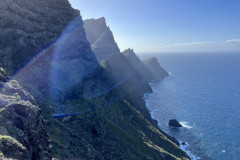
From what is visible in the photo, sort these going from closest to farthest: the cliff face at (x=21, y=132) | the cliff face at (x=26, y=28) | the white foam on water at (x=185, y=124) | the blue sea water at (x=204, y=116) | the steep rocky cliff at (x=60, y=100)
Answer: the cliff face at (x=21, y=132) < the steep rocky cliff at (x=60, y=100) < the cliff face at (x=26, y=28) < the blue sea water at (x=204, y=116) < the white foam on water at (x=185, y=124)

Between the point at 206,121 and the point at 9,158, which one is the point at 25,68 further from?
the point at 206,121

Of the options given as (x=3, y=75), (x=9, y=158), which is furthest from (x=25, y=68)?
(x=9, y=158)

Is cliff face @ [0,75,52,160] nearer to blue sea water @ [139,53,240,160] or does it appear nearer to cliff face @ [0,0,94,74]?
cliff face @ [0,0,94,74]

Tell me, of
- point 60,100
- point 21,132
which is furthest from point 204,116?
point 21,132

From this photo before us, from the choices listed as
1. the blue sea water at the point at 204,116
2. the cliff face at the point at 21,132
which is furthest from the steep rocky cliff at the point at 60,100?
the blue sea water at the point at 204,116

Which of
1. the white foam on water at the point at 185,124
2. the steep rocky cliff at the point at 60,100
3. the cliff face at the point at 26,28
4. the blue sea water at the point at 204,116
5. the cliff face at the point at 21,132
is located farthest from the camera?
the white foam on water at the point at 185,124

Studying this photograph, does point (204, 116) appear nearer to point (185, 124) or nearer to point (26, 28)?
point (185, 124)

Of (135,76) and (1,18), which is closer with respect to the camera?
(1,18)

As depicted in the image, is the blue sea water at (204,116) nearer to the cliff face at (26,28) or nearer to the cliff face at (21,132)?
the cliff face at (21,132)
